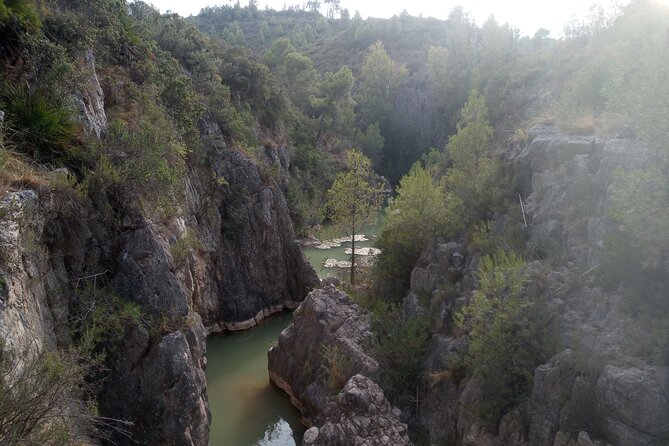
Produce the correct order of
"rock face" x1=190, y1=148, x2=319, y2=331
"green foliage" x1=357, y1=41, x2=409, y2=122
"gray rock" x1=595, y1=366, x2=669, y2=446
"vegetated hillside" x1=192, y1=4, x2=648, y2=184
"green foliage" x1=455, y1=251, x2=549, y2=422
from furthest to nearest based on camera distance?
"green foliage" x1=357, y1=41, x2=409, y2=122 < "vegetated hillside" x1=192, y1=4, x2=648, y2=184 < "rock face" x1=190, y1=148, x2=319, y2=331 < "green foliage" x1=455, y1=251, x2=549, y2=422 < "gray rock" x1=595, y1=366, x2=669, y2=446

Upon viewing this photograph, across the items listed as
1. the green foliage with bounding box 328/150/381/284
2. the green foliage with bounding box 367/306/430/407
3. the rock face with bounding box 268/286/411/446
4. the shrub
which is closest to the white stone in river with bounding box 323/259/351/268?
the green foliage with bounding box 328/150/381/284

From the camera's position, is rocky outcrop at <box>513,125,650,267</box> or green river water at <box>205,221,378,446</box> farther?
green river water at <box>205,221,378,446</box>

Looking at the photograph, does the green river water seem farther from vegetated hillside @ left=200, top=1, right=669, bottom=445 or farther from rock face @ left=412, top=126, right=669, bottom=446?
rock face @ left=412, top=126, right=669, bottom=446

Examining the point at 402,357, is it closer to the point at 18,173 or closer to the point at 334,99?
the point at 18,173

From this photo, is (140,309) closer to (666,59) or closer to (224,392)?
(224,392)

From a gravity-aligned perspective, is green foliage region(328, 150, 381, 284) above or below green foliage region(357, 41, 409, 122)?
below

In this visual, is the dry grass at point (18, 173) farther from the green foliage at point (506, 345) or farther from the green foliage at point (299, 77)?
the green foliage at point (299, 77)

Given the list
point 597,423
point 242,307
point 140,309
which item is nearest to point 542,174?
point 597,423
